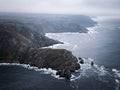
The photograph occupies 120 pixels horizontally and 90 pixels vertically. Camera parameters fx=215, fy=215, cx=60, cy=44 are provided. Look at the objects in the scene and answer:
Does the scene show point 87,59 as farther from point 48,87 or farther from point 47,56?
point 48,87

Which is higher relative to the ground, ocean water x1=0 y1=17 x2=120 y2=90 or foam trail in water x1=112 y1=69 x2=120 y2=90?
foam trail in water x1=112 y1=69 x2=120 y2=90

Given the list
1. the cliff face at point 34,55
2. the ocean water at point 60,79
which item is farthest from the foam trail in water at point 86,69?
the cliff face at point 34,55

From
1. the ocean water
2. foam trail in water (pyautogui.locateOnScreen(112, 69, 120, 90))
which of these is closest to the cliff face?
the ocean water

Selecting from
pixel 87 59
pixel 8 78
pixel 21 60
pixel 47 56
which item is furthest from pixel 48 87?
pixel 87 59

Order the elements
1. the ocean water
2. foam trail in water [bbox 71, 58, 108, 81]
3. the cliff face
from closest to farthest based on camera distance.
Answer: the ocean water, foam trail in water [bbox 71, 58, 108, 81], the cliff face

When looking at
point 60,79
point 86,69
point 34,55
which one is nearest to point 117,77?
point 86,69

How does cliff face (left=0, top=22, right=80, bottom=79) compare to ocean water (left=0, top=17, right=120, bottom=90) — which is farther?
cliff face (left=0, top=22, right=80, bottom=79)

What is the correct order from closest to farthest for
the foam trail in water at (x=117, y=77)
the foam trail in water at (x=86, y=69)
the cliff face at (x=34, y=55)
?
1. the foam trail in water at (x=117, y=77)
2. the foam trail in water at (x=86, y=69)
3. the cliff face at (x=34, y=55)

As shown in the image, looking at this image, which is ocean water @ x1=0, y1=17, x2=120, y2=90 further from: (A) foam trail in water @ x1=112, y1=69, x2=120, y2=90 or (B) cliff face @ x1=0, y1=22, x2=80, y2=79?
(B) cliff face @ x1=0, y1=22, x2=80, y2=79

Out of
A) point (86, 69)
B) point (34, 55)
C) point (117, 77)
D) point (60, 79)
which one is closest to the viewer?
point (60, 79)

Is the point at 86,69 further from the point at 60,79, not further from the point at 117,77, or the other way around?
the point at 60,79

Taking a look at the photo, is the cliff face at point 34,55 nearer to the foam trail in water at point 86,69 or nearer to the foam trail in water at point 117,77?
the foam trail in water at point 86,69

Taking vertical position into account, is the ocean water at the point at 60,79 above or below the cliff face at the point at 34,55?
below
